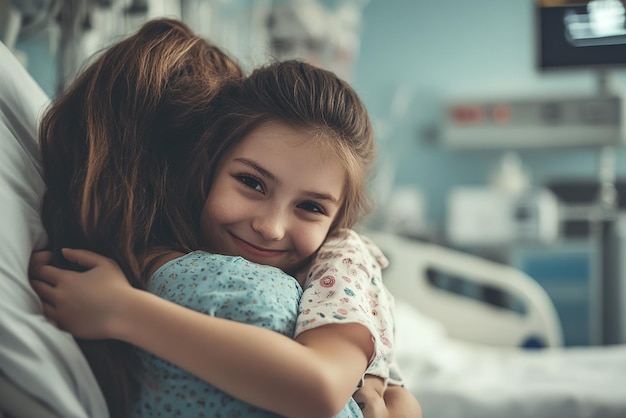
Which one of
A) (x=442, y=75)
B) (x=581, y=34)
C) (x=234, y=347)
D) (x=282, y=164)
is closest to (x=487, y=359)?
(x=581, y=34)

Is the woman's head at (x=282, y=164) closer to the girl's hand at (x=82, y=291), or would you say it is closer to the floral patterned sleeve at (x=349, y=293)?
the floral patterned sleeve at (x=349, y=293)

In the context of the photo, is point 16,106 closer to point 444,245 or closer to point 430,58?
point 444,245

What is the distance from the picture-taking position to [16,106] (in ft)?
2.53

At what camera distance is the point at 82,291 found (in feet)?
2.02

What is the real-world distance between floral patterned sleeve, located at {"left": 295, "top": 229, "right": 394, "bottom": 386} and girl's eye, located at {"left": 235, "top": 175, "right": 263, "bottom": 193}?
113mm

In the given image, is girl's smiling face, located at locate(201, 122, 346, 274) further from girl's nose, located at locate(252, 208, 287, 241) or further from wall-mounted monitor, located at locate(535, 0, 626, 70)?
wall-mounted monitor, located at locate(535, 0, 626, 70)

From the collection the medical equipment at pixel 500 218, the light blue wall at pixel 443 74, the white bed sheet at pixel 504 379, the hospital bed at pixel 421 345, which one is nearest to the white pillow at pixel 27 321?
the hospital bed at pixel 421 345

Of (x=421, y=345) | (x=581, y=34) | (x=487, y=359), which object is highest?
(x=581, y=34)

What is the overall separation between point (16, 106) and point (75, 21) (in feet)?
1.67

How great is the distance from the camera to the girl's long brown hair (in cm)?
67

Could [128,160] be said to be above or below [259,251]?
above

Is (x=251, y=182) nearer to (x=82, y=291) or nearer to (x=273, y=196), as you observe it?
(x=273, y=196)

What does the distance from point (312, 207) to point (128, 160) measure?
0.23 m

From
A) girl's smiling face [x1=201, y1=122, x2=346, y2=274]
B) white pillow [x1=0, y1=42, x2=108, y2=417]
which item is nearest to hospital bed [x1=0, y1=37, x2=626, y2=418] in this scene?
white pillow [x1=0, y1=42, x2=108, y2=417]
